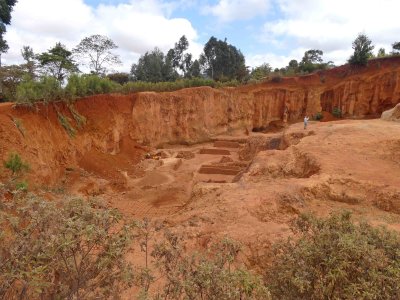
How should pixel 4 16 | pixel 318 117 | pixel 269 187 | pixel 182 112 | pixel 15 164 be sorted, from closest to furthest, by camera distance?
1. pixel 269 187
2. pixel 15 164
3. pixel 4 16
4. pixel 182 112
5. pixel 318 117

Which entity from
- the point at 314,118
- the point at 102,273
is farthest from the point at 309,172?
the point at 314,118

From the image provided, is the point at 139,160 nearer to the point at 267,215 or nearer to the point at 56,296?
the point at 267,215

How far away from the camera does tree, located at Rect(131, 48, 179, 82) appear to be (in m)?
34.3

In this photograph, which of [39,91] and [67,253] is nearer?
[67,253]

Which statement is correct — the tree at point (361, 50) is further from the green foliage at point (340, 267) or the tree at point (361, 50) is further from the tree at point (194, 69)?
the green foliage at point (340, 267)

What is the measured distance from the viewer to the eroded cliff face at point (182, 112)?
43.3 feet

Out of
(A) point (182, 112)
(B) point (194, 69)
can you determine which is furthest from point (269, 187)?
(B) point (194, 69)

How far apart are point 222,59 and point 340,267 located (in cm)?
3528

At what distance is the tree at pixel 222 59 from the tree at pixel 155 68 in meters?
4.42

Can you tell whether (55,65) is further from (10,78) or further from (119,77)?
(119,77)

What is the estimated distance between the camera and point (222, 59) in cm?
3662

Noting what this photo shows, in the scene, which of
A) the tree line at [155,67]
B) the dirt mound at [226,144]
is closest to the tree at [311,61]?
the tree line at [155,67]

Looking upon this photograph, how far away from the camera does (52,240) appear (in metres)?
3.15

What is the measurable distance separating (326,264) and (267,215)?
474 centimetres
